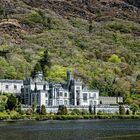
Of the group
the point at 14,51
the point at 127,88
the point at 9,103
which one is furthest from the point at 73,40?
the point at 9,103

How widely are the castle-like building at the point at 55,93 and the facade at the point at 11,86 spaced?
8.31ft

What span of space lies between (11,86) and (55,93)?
9406mm

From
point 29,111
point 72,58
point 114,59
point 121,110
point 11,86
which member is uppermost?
point 114,59

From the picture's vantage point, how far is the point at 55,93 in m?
118

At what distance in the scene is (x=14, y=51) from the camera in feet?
512

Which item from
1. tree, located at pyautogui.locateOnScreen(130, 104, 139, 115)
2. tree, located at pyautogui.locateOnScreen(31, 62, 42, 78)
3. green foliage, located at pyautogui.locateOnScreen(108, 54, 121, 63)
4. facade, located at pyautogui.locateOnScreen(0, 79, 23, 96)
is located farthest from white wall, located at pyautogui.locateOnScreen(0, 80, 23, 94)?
green foliage, located at pyautogui.locateOnScreen(108, 54, 121, 63)

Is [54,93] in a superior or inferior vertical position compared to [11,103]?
Answer: superior

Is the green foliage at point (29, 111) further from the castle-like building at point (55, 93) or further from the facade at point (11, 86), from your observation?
the facade at point (11, 86)

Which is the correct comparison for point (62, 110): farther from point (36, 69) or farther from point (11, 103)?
point (36, 69)

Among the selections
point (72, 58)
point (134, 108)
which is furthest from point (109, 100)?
point (72, 58)

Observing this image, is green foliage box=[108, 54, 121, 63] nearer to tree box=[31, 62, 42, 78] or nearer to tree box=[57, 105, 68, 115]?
tree box=[31, 62, 42, 78]

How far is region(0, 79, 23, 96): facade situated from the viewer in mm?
120250

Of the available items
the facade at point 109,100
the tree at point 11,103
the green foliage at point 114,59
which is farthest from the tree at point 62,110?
the green foliage at point 114,59

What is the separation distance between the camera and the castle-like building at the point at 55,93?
115m
